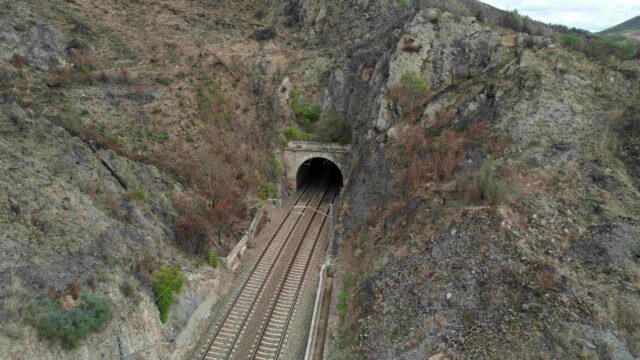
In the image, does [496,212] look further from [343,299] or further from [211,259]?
[211,259]

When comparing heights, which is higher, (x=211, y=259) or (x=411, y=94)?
(x=411, y=94)

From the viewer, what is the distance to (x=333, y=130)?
40.4 m

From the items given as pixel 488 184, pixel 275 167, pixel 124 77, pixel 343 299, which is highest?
pixel 124 77

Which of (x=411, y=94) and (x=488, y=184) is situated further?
(x=411, y=94)

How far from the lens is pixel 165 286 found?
1903cm

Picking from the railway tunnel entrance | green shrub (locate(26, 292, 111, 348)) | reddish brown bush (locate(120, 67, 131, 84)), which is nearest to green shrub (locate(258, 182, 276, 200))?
the railway tunnel entrance

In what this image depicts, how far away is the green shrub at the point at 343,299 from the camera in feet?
72.1

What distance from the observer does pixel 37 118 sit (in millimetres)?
20625

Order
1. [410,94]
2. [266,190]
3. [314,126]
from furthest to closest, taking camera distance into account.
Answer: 1. [314,126]
2. [266,190]
3. [410,94]

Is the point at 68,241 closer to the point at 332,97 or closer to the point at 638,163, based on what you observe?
the point at 638,163

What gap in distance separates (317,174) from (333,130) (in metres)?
8.35

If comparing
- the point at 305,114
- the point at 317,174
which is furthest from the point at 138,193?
the point at 317,174

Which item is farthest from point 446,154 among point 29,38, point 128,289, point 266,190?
point 29,38

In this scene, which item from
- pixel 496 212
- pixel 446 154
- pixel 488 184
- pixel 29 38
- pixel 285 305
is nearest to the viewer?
pixel 496 212
